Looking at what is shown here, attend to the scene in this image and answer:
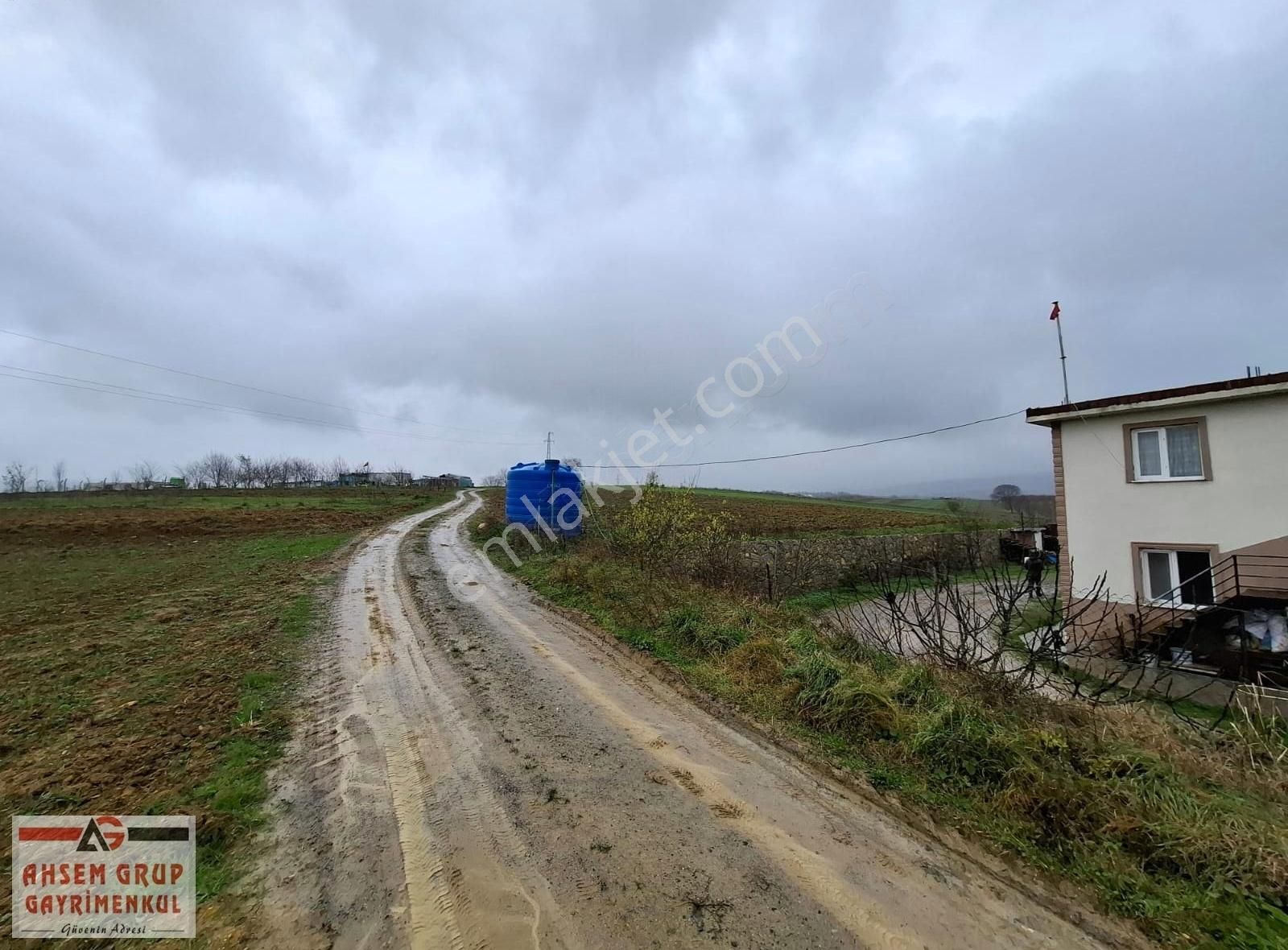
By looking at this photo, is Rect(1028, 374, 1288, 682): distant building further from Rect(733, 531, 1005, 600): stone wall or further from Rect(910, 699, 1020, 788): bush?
Rect(910, 699, 1020, 788): bush

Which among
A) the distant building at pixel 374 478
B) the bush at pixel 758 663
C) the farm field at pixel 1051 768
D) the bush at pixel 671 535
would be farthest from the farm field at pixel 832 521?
the distant building at pixel 374 478

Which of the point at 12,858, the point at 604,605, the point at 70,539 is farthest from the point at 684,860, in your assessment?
the point at 70,539

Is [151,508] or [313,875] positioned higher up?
[151,508]

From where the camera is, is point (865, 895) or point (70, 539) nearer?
point (865, 895)

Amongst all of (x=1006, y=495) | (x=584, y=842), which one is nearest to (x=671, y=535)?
(x=584, y=842)

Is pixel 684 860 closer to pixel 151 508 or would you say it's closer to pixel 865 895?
pixel 865 895

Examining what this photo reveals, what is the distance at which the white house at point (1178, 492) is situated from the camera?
9.25 meters

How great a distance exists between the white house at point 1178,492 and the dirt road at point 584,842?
25.0 feet

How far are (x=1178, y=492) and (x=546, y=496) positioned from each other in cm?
1807

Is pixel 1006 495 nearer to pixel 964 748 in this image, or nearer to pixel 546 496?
pixel 546 496

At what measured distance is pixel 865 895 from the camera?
289 centimetres

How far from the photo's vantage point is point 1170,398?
34.0 feet

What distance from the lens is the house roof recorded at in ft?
30.0

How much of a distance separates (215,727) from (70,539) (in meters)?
23.4
